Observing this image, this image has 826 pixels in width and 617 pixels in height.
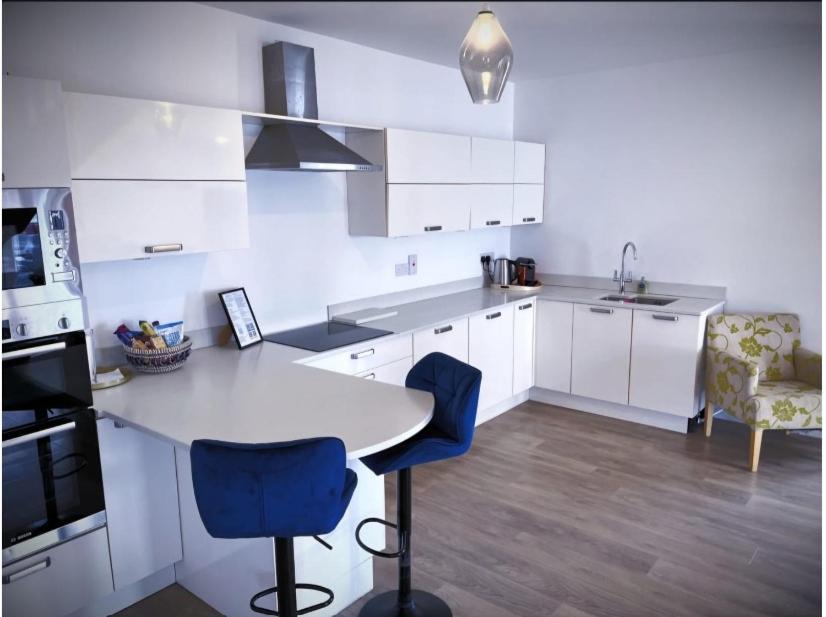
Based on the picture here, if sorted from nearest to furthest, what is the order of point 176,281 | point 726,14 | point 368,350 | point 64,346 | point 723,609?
point 726,14 < point 64,346 < point 723,609 < point 176,281 < point 368,350

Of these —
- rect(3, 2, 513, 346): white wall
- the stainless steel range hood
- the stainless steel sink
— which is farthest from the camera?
the stainless steel sink

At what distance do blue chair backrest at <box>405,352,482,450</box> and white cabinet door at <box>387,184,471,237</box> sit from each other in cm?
131

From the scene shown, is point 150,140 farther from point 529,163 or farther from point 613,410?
point 613,410

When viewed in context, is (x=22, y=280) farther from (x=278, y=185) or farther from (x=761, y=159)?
(x=761, y=159)

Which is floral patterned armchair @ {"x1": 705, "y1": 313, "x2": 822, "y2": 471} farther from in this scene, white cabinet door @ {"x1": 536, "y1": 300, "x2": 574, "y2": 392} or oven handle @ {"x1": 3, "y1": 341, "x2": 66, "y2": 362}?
oven handle @ {"x1": 3, "y1": 341, "x2": 66, "y2": 362}

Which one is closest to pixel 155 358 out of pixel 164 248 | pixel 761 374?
pixel 164 248

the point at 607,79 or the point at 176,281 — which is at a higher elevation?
the point at 607,79

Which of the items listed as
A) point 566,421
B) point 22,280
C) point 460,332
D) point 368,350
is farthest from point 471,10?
point 566,421

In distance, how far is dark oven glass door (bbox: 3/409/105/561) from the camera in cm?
175

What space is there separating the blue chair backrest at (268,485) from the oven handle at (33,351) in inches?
25.5

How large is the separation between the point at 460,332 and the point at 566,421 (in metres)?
1.07

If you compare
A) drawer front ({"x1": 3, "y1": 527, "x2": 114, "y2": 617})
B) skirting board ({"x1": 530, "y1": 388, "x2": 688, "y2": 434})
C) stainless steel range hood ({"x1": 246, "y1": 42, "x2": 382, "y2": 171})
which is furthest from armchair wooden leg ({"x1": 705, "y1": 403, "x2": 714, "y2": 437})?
drawer front ({"x1": 3, "y1": 527, "x2": 114, "y2": 617})

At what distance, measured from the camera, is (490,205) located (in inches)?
154

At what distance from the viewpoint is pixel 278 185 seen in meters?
2.98
